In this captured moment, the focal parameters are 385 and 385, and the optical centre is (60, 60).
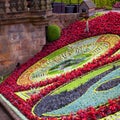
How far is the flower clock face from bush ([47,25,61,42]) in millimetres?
933

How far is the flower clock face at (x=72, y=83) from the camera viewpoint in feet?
33.2

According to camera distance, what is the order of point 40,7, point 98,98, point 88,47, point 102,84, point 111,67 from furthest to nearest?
point 40,7, point 88,47, point 111,67, point 102,84, point 98,98

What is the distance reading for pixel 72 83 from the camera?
1216 cm

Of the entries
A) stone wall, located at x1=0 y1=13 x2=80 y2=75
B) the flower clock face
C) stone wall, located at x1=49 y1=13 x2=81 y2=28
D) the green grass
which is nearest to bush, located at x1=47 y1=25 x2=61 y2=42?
stone wall, located at x1=0 y1=13 x2=80 y2=75

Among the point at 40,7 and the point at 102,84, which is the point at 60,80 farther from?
the point at 40,7

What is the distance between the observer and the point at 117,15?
17.2 metres

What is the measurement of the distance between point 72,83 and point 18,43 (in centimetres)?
498

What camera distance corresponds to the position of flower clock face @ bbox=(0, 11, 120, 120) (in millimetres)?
10125

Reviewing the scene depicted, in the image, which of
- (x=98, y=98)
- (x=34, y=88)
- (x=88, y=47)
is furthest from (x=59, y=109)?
(x=88, y=47)

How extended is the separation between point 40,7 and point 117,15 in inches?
137

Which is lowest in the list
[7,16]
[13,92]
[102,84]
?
→ [13,92]

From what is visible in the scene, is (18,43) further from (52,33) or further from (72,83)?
(72,83)

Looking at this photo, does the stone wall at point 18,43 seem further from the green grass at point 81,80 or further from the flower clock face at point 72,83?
the green grass at point 81,80

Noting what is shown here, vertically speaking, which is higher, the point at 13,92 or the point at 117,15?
the point at 117,15
